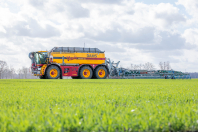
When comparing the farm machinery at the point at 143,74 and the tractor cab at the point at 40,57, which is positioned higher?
the tractor cab at the point at 40,57

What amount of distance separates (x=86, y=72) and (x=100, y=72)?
1765 millimetres

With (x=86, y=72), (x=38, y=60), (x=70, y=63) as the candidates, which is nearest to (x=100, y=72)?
(x=86, y=72)

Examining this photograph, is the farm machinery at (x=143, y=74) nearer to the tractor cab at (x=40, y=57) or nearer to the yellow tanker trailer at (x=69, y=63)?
the yellow tanker trailer at (x=69, y=63)

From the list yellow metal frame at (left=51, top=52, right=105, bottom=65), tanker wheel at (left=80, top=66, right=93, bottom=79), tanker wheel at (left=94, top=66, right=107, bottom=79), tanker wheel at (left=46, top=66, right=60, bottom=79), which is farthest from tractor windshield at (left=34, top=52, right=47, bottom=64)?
tanker wheel at (left=94, top=66, right=107, bottom=79)

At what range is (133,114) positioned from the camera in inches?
113

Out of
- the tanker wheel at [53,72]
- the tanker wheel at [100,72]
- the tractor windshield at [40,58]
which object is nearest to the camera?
the tanker wheel at [53,72]

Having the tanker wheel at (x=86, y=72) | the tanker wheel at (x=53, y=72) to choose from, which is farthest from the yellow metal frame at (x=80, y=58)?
the tanker wheel at (x=53, y=72)

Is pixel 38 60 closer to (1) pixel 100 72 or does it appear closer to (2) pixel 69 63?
(2) pixel 69 63

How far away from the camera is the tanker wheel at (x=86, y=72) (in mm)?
22786

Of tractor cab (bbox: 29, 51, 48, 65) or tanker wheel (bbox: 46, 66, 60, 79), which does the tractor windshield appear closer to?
tractor cab (bbox: 29, 51, 48, 65)

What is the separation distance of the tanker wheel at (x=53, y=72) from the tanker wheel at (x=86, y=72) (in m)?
2.69

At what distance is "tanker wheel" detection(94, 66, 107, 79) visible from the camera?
2345cm

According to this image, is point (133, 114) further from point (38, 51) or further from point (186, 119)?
point (38, 51)

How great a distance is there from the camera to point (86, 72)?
2309cm
